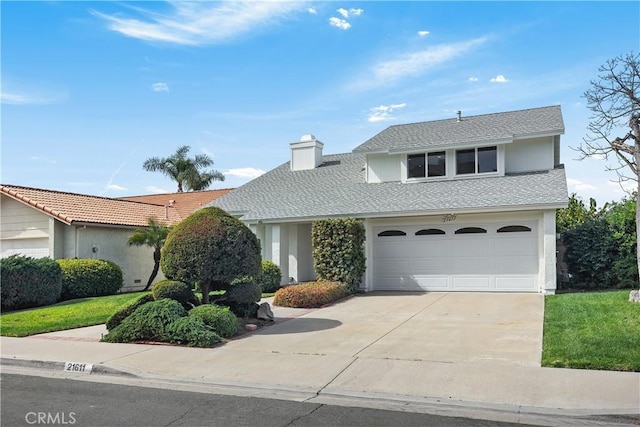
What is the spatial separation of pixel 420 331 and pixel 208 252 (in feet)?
15.8

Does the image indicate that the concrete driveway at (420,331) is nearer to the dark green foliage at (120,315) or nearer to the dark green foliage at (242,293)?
the dark green foliage at (242,293)

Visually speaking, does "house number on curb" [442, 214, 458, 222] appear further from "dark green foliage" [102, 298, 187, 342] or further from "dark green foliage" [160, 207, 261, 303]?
"dark green foliage" [102, 298, 187, 342]

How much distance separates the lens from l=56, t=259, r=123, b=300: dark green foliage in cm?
1927

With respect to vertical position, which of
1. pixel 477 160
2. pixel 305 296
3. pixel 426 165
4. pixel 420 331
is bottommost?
pixel 420 331

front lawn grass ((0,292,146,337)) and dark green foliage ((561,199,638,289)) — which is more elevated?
dark green foliage ((561,199,638,289))

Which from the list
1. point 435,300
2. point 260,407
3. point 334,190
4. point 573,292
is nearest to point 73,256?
point 334,190

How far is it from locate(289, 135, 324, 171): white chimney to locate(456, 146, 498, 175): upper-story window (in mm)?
7739

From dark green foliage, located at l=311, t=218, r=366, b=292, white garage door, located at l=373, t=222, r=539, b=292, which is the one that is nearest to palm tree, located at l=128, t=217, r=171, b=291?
dark green foliage, located at l=311, t=218, r=366, b=292

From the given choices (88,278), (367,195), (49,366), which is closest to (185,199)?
(88,278)

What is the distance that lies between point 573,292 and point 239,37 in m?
12.7

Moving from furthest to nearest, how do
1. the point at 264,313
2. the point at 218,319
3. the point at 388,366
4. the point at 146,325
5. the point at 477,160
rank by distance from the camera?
the point at 477,160, the point at 264,313, the point at 218,319, the point at 146,325, the point at 388,366

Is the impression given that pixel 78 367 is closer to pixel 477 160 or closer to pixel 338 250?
pixel 338 250

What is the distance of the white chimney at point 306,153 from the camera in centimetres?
2522

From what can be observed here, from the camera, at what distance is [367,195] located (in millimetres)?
19953
